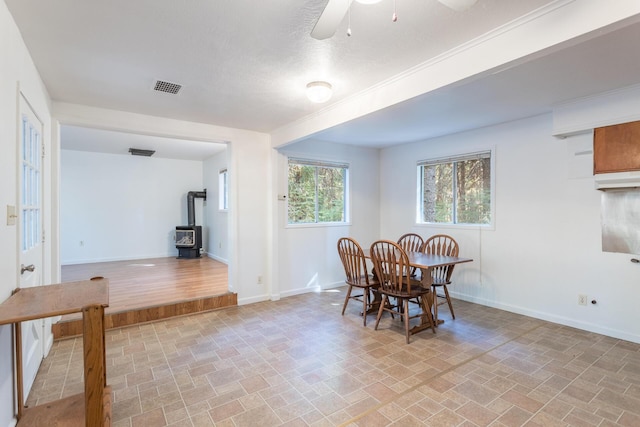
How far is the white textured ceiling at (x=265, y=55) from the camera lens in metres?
1.74

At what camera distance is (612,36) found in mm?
1956

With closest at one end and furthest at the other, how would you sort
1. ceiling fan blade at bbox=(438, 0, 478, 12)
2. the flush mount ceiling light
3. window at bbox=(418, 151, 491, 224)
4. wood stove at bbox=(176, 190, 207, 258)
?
ceiling fan blade at bbox=(438, 0, 478, 12), the flush mount ceiling light, window at bbox=(418, 151, 491, 224), wood stove at bbox=(176, 190, 207, 258)

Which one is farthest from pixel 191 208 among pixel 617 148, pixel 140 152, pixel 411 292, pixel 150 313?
pixel 617 148

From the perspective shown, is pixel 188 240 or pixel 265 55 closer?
pixel 265 55

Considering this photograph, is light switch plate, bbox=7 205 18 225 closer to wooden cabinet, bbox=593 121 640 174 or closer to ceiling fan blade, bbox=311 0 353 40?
ceiling fan blade, bbox=311 0 353 40

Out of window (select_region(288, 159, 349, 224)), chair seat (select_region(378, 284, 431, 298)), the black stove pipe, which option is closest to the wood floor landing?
the black stove pipe

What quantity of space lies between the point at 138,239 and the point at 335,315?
5726 mm

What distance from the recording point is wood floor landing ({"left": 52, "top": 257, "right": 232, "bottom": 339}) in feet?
11.5

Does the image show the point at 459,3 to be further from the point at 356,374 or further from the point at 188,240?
the point at 188,240

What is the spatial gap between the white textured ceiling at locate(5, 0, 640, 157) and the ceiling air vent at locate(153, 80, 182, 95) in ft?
0.19

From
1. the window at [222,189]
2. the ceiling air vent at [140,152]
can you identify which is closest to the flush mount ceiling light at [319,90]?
the window at [222,189]

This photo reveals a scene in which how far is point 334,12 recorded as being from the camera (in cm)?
140

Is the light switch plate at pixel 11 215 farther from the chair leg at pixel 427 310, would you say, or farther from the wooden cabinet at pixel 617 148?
the wooden cabinet at pixel 617 148

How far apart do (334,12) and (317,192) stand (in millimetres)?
3802
